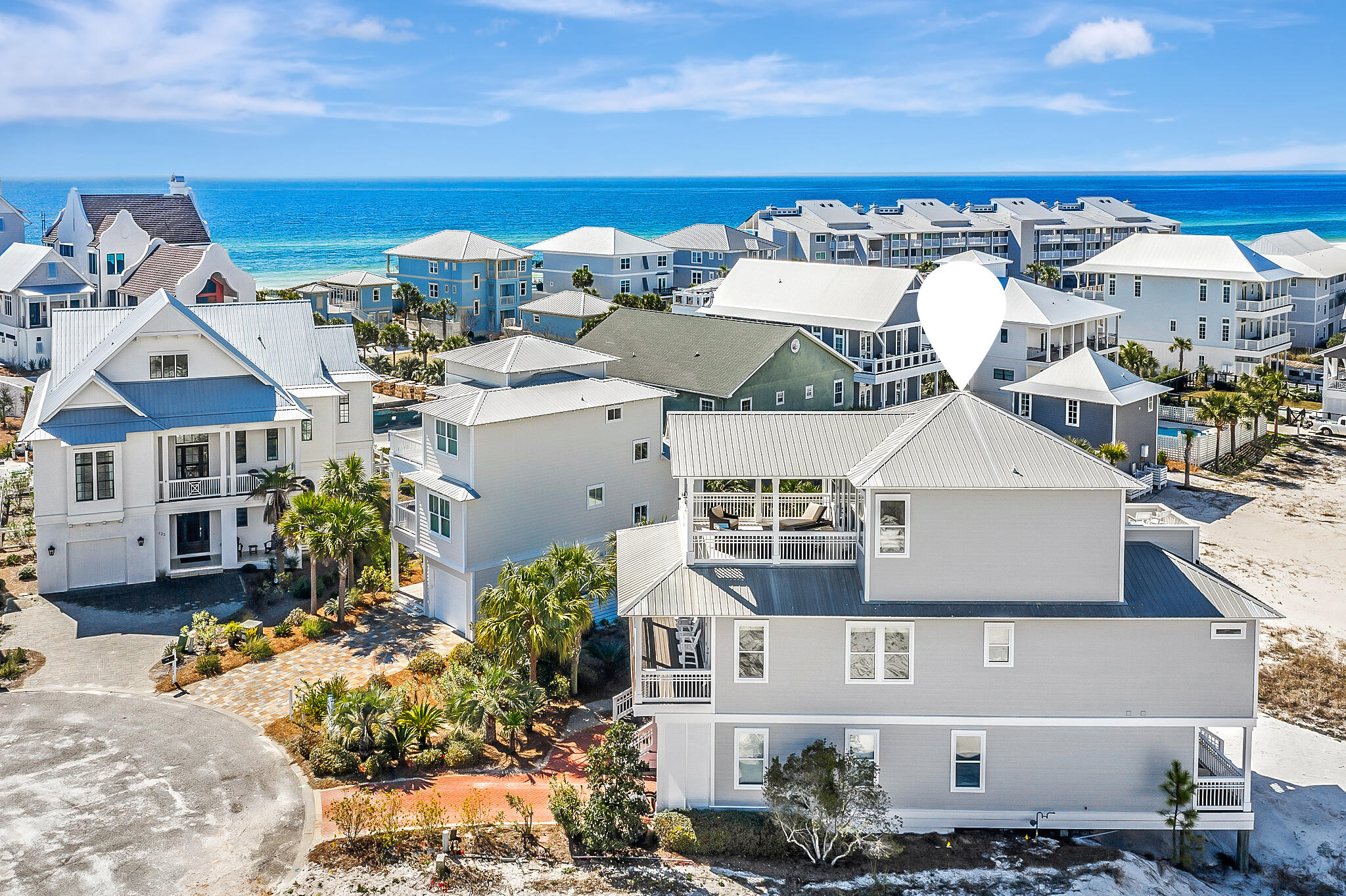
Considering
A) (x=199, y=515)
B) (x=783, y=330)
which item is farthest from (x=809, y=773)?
(x=783, y=330)

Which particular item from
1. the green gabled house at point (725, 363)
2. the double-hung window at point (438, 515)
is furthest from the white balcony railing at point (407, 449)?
the green gabled house at point (725, 363)

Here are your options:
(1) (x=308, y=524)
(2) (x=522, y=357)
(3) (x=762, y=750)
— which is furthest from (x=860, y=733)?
(2) (x=522, y=357)

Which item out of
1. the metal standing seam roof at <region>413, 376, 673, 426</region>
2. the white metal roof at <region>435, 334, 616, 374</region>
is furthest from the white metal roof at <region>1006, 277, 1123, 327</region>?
the metal standing seam roof at <region>413, 376, 673, 426</region>

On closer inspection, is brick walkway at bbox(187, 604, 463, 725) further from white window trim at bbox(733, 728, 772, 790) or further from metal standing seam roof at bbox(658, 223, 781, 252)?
metal standing seam roof at bbox(658, 223, 781, 252)

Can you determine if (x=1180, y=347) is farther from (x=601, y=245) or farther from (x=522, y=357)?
(x=522, y=357)

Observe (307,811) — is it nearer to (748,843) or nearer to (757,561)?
(748,843)
